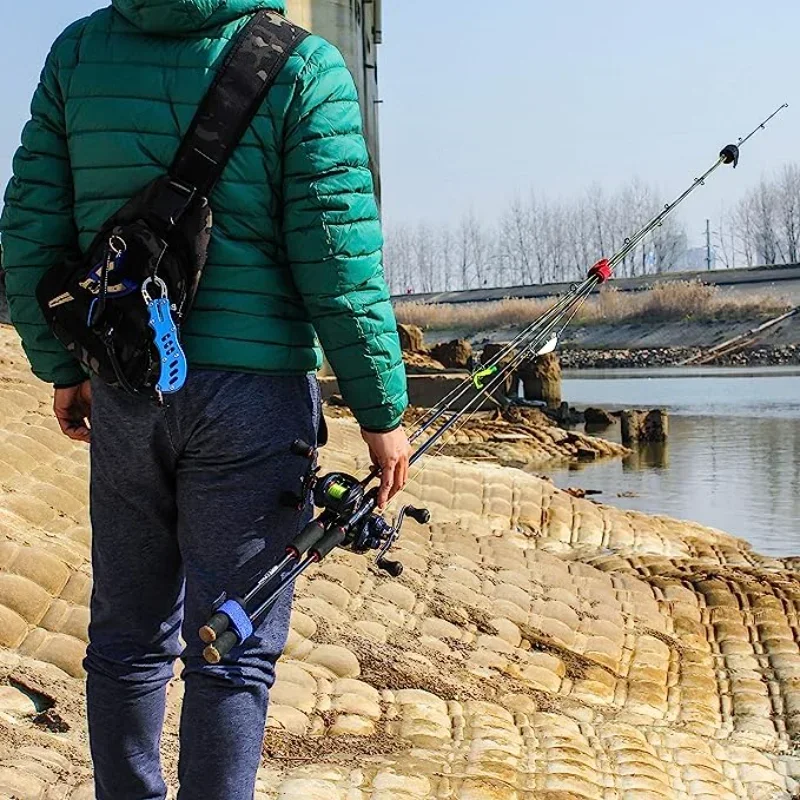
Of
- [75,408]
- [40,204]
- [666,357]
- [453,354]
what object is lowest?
[666,357]

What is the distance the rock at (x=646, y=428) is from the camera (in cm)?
2056

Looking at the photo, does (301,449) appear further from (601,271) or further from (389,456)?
(601,271)

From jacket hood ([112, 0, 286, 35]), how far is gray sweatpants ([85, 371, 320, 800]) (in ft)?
2.40

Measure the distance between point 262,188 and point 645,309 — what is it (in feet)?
194

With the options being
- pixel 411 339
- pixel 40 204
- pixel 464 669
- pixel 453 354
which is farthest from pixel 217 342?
pixel 411 339

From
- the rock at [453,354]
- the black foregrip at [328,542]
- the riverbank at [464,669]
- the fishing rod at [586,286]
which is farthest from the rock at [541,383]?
the black foregrip at [328,542]

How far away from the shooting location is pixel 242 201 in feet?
9.28

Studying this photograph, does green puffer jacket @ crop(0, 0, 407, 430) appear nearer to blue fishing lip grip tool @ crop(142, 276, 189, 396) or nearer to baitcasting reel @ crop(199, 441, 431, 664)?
blue fishing lip grip tool @ crop(142, 276, 189, 396)

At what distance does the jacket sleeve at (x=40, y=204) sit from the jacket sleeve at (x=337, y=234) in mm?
559

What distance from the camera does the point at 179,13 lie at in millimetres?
2820

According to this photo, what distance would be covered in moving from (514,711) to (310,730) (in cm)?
96

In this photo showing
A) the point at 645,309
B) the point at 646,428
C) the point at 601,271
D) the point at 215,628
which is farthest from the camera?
the point at 645,309

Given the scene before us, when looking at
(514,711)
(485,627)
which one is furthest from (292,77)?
(485,627)

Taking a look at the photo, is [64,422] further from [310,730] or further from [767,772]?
[767,772]
